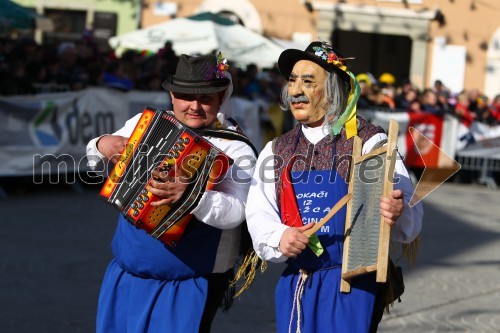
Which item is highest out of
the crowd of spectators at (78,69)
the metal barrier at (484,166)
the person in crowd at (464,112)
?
the crowd of spectators at (78,69)

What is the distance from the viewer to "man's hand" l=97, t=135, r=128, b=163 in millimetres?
4441

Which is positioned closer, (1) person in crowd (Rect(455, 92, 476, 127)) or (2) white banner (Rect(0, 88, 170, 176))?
(2) white banner (Rect(0, 88, 170, 176))

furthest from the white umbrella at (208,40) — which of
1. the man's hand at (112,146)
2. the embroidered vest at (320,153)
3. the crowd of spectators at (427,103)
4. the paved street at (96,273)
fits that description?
the embroidered vest at (320,153)

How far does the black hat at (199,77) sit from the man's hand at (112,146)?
1.08 ft

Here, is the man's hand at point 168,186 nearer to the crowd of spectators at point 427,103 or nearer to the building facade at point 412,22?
the crowd of spectators at point 427,103

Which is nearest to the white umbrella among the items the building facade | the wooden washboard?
the building facade

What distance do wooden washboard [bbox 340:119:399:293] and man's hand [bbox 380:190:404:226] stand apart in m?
0.02

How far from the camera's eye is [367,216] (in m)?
4.06

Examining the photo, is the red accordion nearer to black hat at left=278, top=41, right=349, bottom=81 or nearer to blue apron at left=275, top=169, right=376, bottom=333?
blue apron at left=275, top=169, right=376, bottom=333

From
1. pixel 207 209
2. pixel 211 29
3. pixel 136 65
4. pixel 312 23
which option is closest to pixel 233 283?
pixel 207 209

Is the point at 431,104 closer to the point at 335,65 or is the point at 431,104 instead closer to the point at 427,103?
the point at 427,103

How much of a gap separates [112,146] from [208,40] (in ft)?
42.8

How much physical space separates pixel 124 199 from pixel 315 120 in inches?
35.8

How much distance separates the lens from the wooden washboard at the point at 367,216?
3896 mm
